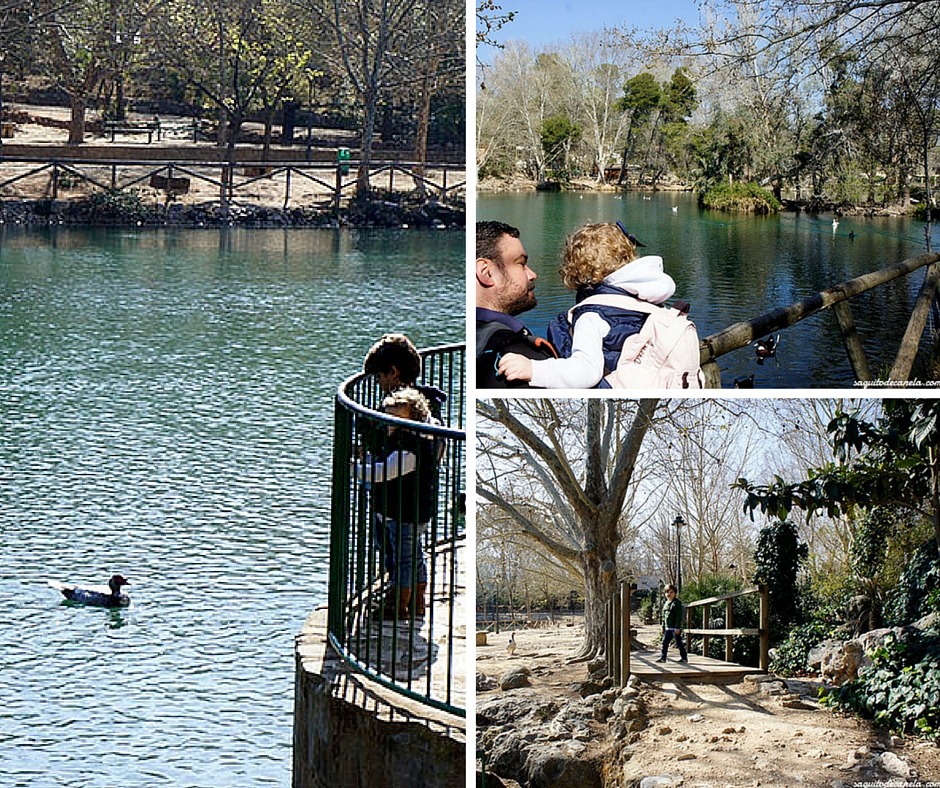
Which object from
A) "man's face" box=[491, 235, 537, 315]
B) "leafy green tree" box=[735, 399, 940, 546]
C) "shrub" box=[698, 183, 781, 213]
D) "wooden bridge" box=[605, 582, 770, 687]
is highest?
"shrub" box=[698, 183, 781, 213]

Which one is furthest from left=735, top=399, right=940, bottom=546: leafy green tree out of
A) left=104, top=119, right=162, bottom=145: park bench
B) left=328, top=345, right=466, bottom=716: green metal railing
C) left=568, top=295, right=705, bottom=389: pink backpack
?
left=104, top=119, right=162, bottom=145: park bench

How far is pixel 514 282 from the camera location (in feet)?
11.1

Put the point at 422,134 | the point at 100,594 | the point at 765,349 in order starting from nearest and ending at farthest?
1. the point at 765,349
2. the point at 100,594
3. the point at 422,134

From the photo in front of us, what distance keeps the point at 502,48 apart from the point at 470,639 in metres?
1.46

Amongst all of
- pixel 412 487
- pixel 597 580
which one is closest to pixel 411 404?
pixel 412 487

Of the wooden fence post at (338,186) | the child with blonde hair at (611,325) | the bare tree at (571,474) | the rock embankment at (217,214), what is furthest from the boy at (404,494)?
the wooden fence post at (338,186)

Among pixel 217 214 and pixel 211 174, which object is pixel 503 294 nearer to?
pixel 217 214

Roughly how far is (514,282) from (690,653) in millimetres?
1158

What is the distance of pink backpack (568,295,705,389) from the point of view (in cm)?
337

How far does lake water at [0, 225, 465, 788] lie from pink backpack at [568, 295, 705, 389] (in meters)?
3.39

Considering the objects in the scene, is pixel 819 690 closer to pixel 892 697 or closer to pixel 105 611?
pixel 892 697

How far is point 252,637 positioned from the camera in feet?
25.4

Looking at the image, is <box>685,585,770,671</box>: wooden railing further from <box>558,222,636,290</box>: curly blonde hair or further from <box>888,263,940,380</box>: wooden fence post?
<box>558,222,636,290</box>: curly blonde hair

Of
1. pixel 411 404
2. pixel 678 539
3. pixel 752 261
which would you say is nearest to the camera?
pixel 752 261
